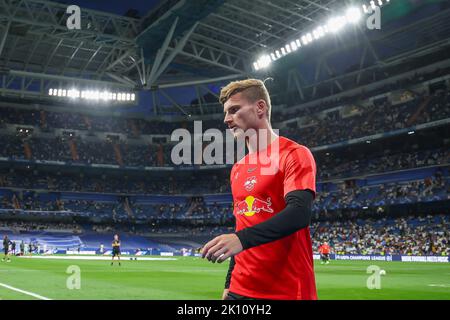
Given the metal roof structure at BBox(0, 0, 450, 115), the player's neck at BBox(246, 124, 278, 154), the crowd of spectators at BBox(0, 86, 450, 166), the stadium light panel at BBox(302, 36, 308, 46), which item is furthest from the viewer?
the crowd of spectators at BBox(0, 86, 450, 166)

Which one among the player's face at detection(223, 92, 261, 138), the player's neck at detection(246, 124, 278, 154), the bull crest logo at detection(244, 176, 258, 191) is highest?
the player's face at detection(223, 92, 261, 138)

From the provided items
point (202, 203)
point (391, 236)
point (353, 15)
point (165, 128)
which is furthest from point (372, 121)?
point (165, 128)

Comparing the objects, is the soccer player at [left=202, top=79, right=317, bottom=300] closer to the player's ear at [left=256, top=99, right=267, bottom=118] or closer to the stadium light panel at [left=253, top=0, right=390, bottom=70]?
the player's ear at [left=256, top=99, right=267, bottom=118]

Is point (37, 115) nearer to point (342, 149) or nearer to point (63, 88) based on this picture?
point (63, 88)

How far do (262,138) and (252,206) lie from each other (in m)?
0.56

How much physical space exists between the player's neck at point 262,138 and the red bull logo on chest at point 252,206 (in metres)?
0.44

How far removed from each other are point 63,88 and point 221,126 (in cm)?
2432

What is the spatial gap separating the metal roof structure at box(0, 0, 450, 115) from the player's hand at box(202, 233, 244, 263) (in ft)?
140

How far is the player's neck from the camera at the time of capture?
3.97m

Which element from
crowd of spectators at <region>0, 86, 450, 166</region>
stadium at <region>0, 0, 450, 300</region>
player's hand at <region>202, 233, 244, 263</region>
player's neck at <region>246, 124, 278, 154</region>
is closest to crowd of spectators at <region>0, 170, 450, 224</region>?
stadium at <region>0, 0, 450, 300</region>

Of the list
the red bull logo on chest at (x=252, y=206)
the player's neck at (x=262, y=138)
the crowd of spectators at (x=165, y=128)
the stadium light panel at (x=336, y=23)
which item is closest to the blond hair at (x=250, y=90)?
the player's neck at (x=262, y=138)

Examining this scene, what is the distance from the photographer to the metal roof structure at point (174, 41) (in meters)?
48.5

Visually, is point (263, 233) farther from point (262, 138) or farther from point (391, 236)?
point (391, 236)

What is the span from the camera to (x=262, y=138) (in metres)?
4.00
